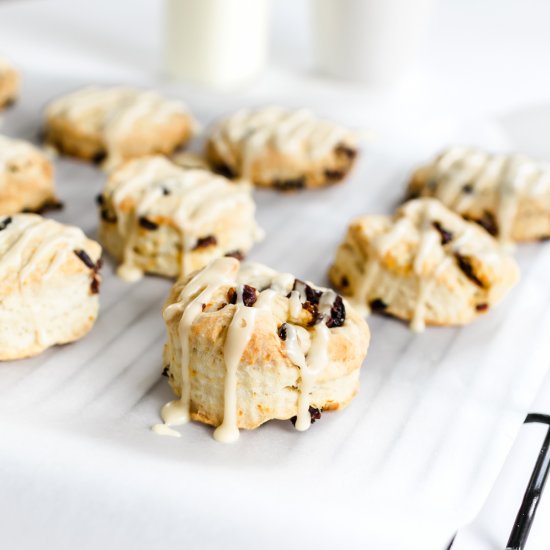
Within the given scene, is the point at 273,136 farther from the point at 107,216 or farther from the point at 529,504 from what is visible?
the point at 529,504

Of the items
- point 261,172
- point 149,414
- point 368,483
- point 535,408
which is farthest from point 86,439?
point 261,172

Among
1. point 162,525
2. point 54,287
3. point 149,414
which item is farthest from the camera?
point 54,287

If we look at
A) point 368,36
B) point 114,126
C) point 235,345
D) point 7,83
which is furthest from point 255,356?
point 368,36

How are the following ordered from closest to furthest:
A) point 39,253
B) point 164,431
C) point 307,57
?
point 164,431
point 39,253
point 307,57

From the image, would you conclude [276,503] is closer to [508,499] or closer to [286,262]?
[508,499]

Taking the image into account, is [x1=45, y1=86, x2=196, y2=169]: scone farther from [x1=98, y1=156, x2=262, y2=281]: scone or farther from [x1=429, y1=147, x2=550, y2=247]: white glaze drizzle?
[x1=429, y1=147, x2=550, y2=247]: white glaze drizzle


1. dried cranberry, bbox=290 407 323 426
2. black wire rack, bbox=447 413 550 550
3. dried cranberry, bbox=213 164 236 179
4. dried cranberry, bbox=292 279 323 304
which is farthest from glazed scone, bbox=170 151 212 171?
black wire rack, bbox=447 413 550 550
